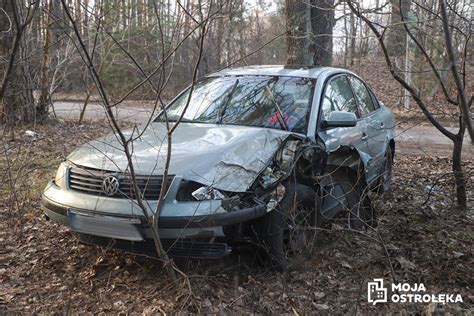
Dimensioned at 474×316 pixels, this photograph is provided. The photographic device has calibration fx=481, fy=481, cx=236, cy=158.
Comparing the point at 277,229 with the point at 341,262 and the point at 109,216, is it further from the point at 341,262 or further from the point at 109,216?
the point at 109,216

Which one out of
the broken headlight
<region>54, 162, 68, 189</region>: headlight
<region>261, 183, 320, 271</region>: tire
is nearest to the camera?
the broken headlight

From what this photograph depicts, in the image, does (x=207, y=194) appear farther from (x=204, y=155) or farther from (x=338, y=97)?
(x=338, y=97)

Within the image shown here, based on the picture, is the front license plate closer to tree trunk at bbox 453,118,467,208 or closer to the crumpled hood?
the crumpled hood

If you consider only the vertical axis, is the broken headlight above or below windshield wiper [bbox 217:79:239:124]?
below

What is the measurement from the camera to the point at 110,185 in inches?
141

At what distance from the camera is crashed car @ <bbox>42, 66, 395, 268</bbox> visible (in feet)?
11.2

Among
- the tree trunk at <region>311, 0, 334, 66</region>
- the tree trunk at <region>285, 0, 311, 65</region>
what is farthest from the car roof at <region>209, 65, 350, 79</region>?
the tree trunk at <region>311, 0, 334, 66</region>

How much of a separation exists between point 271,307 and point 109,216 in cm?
132

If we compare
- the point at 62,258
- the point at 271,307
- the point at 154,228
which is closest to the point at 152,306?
the point at 154,228

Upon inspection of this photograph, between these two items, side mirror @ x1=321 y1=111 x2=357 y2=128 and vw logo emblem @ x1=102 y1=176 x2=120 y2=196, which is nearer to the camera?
vw logo emblem @ x1=102 y1=176 x2=120 y2=196

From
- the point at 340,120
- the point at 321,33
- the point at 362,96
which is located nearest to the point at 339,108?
the point at 340,120

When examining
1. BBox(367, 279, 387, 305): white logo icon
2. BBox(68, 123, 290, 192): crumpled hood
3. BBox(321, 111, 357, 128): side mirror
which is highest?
BBox(321, 111, 357, 128): side mirror

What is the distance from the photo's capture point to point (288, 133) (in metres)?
4.19
